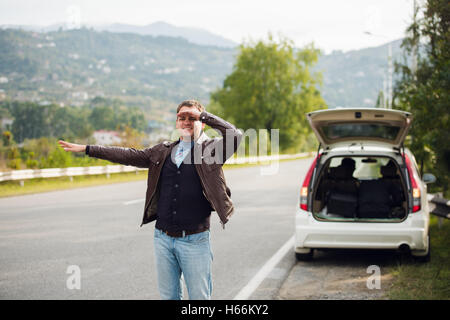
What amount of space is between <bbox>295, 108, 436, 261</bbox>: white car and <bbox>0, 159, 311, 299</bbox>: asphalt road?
33.1 inches

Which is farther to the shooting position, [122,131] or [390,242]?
[122,131]

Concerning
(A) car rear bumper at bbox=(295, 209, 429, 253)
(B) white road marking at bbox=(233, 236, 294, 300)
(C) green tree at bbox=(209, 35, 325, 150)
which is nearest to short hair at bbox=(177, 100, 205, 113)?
(B) white road marking at bbox=(233, 236, 294, 300)

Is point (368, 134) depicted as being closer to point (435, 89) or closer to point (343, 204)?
point (435, 89)

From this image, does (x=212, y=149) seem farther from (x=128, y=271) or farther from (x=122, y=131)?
(x=122, y=131)

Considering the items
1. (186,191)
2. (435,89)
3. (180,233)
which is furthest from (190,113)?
(435,89)

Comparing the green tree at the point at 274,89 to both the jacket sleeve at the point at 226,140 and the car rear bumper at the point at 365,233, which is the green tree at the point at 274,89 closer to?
the car rear bumper at the point at 365,233

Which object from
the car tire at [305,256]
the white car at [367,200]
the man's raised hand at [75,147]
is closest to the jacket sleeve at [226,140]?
the man's raised hand at [75,147]

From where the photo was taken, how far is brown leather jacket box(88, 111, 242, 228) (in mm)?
3809

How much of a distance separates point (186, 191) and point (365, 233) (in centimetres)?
408

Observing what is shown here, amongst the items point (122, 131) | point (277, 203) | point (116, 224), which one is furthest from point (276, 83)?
point (116, 224)

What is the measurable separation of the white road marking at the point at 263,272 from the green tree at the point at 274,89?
6150 cm

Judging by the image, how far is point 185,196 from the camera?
380 cm

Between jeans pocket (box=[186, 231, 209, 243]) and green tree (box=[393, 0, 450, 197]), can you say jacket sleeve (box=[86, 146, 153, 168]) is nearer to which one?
jeans pocket (box=[186, 231, 209, 243])

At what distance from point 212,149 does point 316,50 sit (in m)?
70.4
